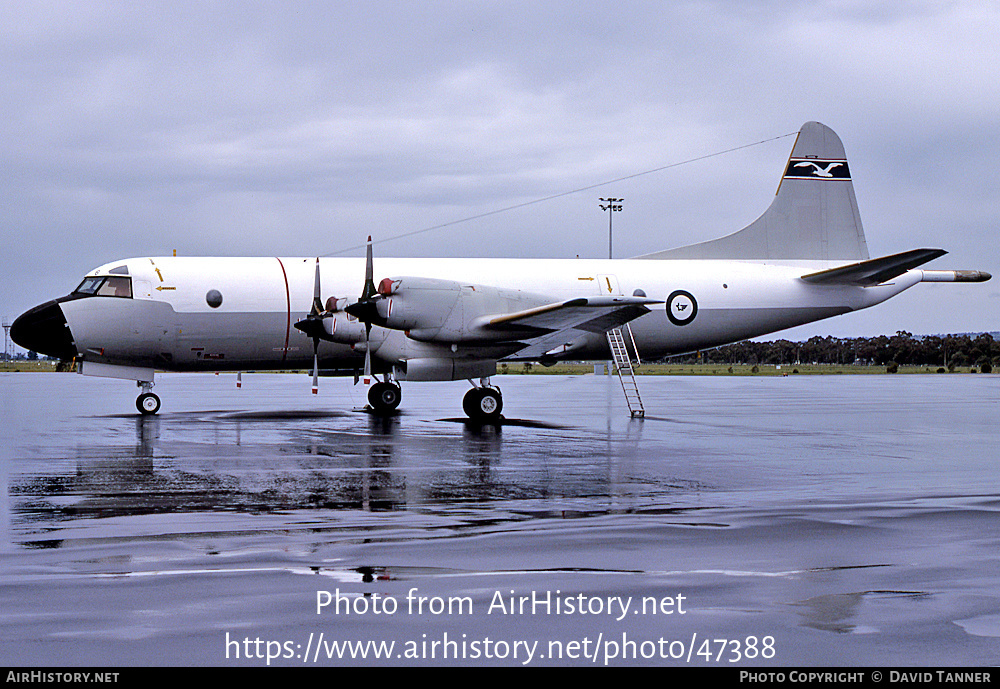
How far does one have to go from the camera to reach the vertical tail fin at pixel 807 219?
1236 inches

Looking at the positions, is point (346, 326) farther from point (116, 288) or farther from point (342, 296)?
point (116, 288)

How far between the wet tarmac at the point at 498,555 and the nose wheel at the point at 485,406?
7.15 m

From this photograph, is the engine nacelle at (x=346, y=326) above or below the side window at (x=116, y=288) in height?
below

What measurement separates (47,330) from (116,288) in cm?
212

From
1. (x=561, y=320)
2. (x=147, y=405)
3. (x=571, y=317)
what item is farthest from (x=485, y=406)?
(x=147, y=405)

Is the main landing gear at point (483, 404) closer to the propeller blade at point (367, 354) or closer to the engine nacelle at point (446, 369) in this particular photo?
the engine nacelle at point (446, 369)

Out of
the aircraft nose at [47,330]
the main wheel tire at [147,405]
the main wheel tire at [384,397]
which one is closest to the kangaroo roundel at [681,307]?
the main wheel tire at [384,397]

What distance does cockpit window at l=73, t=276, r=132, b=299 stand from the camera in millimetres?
26109

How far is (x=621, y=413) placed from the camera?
93.6 ft

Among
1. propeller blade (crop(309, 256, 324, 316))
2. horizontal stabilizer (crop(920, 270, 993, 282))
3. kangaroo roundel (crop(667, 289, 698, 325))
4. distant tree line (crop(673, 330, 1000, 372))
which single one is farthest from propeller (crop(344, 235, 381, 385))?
distant tree line (crop(673, 330, 1000, 372))

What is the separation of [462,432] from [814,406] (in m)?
16.4

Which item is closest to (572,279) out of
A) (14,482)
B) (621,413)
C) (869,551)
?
(621,413)
